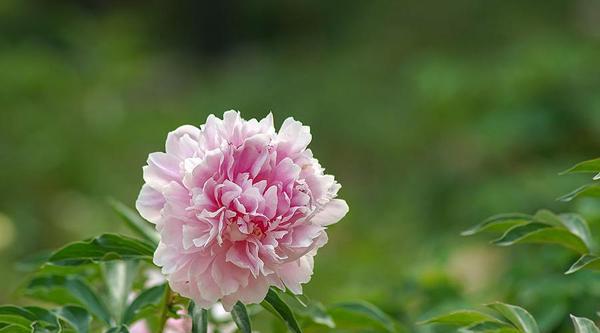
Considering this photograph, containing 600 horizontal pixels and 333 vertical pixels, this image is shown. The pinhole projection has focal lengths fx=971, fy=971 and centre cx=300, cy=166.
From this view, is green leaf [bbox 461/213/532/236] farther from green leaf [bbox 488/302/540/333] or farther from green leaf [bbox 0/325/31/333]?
green leaf [bbox 0/325/31/333]

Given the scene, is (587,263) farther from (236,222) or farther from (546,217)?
(236,222)

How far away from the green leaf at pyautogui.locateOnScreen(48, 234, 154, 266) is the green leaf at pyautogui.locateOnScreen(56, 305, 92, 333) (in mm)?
56

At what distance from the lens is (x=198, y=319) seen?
721 millimetres

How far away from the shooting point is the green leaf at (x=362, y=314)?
35.3 inches

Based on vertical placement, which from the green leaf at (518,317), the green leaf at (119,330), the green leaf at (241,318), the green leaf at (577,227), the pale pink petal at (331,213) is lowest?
the green leaf at (518,317)

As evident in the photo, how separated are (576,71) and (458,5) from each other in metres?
3.30

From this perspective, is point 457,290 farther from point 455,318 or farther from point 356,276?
point 356,276

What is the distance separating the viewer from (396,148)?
4207 mm

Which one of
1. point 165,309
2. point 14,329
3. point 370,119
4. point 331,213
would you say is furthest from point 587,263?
point 370,119

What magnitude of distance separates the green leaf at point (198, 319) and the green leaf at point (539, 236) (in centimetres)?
24

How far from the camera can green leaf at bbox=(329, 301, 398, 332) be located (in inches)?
35.3

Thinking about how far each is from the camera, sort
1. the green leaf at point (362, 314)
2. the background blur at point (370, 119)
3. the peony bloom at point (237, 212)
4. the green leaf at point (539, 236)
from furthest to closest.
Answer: the background blur at point (370, 119), the green leaf at point (362, 314), the green leaf at point (539, 236), the peony bloom at point (237, 212)

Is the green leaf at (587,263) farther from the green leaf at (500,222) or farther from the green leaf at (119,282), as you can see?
the green leaf at (119,282)

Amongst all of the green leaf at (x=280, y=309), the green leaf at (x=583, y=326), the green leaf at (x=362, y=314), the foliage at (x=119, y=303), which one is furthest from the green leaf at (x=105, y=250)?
the green leaf at (x=583, y=326)
